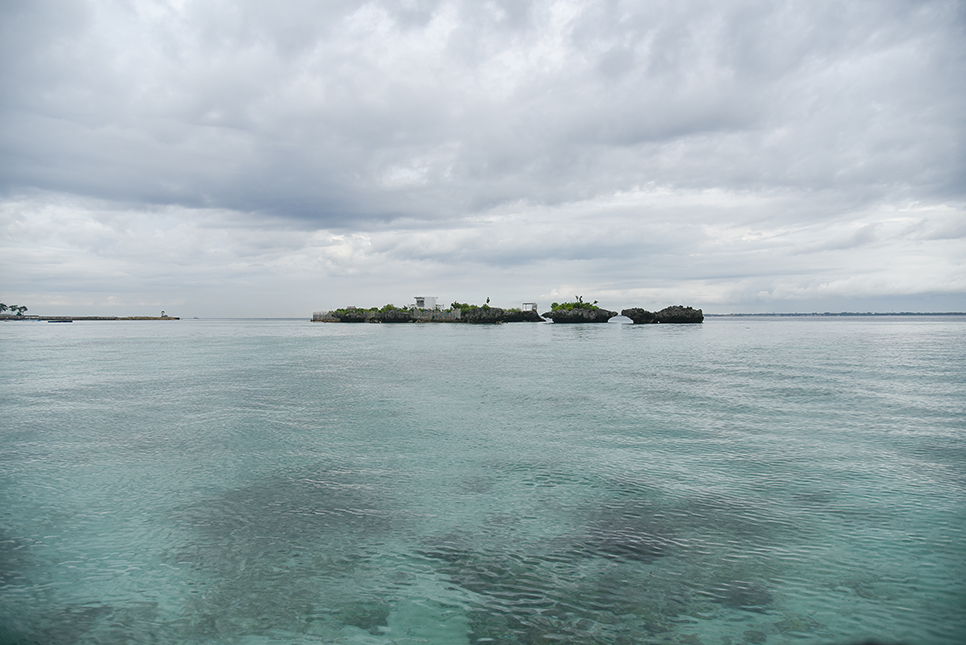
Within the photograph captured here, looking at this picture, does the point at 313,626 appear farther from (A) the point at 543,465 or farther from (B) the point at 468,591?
(A) the point at 543,465

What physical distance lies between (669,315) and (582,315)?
2870cm

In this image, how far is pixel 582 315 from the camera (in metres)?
165

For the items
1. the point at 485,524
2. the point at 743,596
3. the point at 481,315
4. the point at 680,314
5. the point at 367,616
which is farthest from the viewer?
the point at 481,315

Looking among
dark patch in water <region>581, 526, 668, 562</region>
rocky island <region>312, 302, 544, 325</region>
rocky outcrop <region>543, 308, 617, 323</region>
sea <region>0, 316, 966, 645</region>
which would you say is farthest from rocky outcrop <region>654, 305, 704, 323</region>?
dark patch in water <region>581, 526, 668, 562</region>

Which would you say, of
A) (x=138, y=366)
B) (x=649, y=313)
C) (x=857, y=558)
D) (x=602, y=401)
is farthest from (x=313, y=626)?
(x=649, y=313)

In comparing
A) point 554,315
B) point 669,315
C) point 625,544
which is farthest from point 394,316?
point 625,544

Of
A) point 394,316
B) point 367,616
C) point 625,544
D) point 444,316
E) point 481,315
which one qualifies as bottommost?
point 367,616

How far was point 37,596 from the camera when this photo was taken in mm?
6355

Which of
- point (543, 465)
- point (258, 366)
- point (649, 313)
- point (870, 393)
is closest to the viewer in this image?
point (543, 465)

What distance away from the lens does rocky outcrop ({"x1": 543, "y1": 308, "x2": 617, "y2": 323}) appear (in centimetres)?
16462

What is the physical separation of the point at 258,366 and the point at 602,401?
27548 millimetres

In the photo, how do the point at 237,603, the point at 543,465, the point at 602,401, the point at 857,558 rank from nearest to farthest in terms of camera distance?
the point at 237,603 → the point at 857,558 → the point at 543,465 → the point at 602,401

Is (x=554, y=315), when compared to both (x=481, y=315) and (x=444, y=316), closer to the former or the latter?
(x=481, y=315)

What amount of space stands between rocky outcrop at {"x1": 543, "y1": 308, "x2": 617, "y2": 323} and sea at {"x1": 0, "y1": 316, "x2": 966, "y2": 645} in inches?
5775
